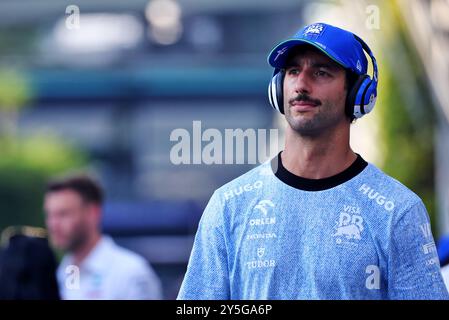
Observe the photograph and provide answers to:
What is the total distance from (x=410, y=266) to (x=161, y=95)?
15981 millimetres

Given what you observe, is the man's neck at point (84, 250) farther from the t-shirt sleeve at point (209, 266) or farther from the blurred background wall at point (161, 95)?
the t-shirt sleeve at point (209, 266)

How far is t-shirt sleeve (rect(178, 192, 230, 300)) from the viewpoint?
3.30 m

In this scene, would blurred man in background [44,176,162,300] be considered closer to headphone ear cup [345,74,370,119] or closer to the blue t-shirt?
the blue t-shirt

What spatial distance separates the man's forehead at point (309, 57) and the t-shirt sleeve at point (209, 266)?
488 mm

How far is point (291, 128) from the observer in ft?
10.9

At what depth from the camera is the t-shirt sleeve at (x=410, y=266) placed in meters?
3.19

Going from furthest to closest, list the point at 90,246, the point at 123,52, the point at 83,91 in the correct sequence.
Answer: the point at 123,52
the point at 83,91
the point at 90,246

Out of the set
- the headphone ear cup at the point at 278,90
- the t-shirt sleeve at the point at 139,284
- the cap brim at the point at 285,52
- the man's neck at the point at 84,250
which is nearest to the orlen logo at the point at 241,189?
the headphone ear cup at the point at 278,90

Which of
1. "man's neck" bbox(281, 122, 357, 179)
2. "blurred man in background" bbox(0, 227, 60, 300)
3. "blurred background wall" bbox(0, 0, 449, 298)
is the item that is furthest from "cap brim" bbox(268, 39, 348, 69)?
"blurred background wall" bbox(0, 0, 449, 298)

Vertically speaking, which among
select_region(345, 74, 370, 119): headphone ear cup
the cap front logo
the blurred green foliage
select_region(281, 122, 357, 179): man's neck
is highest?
the cap front logo

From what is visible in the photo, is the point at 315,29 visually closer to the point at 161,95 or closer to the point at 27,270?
the point at 27,270

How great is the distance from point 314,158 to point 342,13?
526 cm
